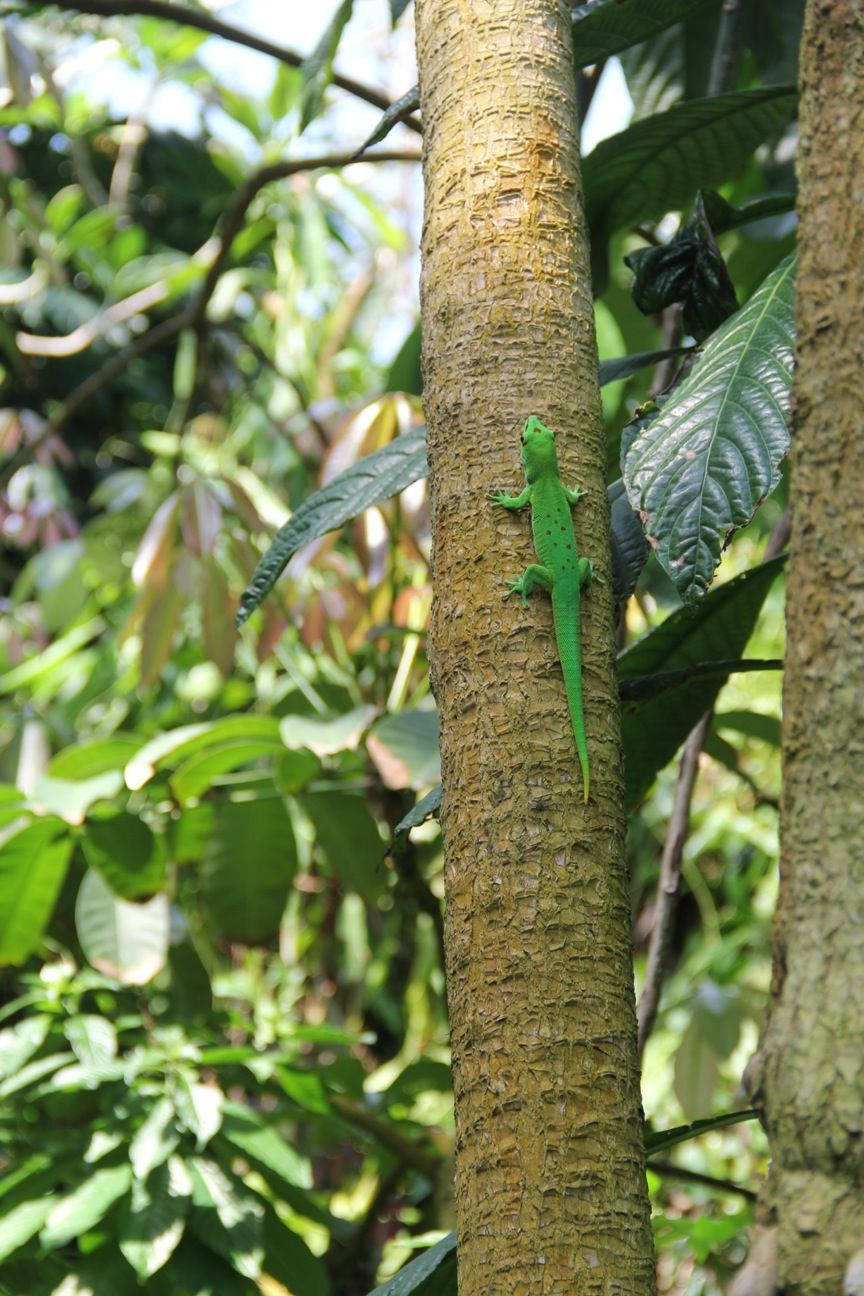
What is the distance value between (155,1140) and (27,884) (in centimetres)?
47

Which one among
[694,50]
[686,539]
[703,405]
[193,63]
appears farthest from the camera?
[193,63]

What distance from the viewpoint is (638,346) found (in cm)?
267

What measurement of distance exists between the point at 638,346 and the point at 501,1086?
6.64 ft

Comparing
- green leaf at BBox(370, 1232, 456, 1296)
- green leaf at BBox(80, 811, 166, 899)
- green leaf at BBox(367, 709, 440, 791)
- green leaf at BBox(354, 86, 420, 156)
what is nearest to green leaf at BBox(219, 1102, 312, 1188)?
green leaf at BBox(80, 811, 166, 899)

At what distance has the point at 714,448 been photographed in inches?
48.6

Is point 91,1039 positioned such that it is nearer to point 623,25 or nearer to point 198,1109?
point 198,1109

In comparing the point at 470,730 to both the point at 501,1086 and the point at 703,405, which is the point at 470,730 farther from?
the point at 703,405

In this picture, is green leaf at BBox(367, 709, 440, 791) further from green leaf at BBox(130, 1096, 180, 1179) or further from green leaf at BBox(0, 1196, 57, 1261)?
green leaf at BBox(0, 1196, 57, 1261)

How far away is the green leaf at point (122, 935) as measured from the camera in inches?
86.4

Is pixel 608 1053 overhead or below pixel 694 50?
below

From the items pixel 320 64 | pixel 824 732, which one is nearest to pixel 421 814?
pixel 824 732

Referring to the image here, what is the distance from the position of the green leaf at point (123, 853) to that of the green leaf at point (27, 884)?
0.19 ft

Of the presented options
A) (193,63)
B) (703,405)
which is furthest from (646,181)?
(193,63)

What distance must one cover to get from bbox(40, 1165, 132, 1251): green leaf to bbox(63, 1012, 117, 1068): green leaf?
7.1 inches
